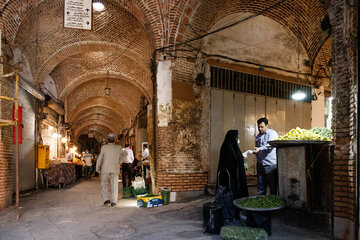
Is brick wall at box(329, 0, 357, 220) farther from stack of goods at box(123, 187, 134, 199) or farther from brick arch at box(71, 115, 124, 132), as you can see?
brick arch at box(71, 115, 124, 132)

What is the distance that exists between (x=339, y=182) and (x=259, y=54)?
7.50 m

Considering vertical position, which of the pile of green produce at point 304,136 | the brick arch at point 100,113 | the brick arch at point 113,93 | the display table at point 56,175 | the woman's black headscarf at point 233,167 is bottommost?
the display table at point 56,175

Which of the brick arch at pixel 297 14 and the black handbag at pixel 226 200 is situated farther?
the brick arch at pixel 297 14

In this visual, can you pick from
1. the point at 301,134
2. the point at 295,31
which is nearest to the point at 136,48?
the point at 295,31

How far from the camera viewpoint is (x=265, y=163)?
6.25 metres

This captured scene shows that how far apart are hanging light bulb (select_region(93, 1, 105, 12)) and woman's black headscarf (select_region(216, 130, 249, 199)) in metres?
7.52

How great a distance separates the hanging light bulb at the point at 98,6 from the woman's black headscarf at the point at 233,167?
7.52 meters

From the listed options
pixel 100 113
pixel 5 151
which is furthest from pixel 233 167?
pixel 100 113

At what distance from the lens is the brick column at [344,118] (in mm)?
4516

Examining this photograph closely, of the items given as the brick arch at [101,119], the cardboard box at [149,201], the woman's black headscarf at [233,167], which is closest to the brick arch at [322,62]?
the woman's black headscarf at [233,167]

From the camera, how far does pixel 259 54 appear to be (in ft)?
37.3

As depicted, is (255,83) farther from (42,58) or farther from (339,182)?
(42,58)

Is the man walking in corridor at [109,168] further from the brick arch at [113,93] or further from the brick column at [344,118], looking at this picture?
the brick arch at [113,93]

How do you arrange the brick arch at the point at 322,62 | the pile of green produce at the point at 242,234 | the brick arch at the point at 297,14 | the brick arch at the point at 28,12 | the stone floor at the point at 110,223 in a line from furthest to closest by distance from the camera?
the brick arch at the point at 322,62 < the brick arch at the point at 297,14 < the brick arch at the point at 28,12 < the stone floor at the point at 110,223 < the pile of green produce at the point at 242,234
